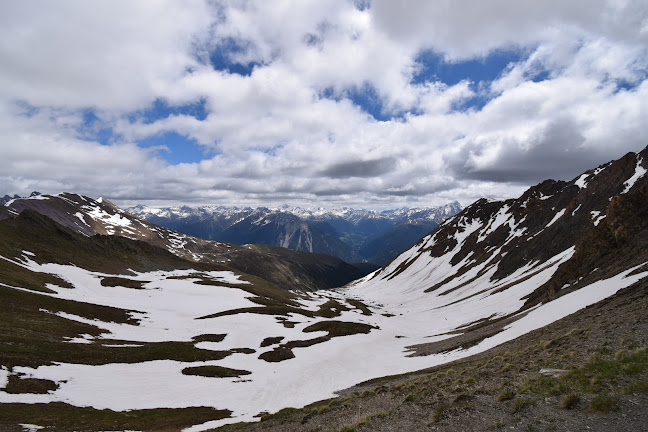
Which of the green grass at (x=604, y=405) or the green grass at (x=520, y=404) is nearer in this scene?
the green grass at (x=604, y=405)

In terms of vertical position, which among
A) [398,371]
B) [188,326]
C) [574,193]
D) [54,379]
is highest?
[574,193]

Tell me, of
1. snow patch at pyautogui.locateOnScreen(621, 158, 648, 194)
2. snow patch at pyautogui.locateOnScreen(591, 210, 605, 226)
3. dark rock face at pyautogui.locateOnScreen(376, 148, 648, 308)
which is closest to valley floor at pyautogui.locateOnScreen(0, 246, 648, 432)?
dark rock face at pyautogui.locateOnScreen(376, 148, 648, 308)

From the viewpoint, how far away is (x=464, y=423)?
13336 millimetres

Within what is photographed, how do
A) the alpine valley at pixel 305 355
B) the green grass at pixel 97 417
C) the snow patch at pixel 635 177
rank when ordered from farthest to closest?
the snow patch at pixel 635 177
the green grass at pixel 97 417
the alpine valley at pixel 305 355

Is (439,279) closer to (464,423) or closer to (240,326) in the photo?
(240,326)

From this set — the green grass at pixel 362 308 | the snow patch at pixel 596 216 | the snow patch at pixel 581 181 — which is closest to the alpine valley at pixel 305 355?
the snow patch at pixel 596 216

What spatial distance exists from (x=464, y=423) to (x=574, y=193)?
6850 inches

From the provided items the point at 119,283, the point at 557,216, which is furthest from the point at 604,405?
the point at 557,216

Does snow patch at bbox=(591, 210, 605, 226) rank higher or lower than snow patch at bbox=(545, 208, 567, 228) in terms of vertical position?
lower

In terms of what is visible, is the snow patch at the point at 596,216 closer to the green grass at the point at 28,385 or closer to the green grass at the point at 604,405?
the green grass at the point at 604,405

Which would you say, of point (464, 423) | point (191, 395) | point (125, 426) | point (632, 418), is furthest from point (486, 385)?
point (191, 395)

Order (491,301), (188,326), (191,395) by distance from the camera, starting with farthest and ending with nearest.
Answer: (491,301) → (188,326) → (191,395)

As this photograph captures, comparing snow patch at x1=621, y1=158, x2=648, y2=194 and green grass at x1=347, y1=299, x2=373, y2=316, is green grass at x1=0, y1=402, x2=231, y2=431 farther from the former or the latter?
snow patch at x1=621, y1=158, x2=648, y2=194

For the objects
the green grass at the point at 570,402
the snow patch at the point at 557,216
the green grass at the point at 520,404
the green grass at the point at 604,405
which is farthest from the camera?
the snow patch at the point at 557,216
